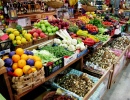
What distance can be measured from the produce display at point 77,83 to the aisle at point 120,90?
0.76m

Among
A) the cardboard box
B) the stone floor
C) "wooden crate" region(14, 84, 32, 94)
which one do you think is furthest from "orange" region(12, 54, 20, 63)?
the cardboard box

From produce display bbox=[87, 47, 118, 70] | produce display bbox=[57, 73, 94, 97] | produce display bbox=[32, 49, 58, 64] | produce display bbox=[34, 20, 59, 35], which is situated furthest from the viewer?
produce display bbox=[87, 47, 118, 70]

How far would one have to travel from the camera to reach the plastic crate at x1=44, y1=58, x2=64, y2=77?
1408 millimetres

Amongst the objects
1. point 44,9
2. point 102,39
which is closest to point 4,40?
point 102,39

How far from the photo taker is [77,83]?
1.96 metres

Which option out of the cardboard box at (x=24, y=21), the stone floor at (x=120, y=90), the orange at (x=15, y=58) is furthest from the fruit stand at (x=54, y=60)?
the cardboard box at (x=24, y=21)

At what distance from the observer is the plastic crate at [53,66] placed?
1408 mm

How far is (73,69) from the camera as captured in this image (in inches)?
91.0

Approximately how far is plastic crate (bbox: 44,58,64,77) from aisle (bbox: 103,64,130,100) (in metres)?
1.40

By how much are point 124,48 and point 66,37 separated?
1.70 metres

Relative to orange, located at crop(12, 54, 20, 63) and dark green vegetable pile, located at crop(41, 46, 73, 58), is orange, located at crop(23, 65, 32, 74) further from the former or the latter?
dark green vegetable pile, located at crop(41, 46, 73, 58)

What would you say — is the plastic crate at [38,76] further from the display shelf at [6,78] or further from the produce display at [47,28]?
the produce display at [47,28]

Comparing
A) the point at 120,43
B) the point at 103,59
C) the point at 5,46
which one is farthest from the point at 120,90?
the point at 5,46

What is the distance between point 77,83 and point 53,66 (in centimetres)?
65
